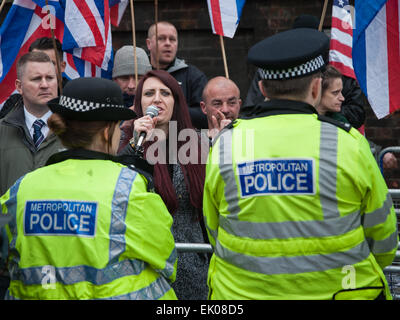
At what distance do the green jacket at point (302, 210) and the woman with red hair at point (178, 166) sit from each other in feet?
3.58

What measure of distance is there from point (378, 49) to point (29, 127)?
2.62 metres

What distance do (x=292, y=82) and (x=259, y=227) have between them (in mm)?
605

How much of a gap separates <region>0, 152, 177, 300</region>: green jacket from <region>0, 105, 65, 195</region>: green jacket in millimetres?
1382

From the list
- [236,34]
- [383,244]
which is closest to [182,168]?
[383,244]

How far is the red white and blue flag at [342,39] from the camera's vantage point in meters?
5.54

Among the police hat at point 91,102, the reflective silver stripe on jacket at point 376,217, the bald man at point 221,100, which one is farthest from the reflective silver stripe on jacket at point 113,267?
the bald man at point 221,100

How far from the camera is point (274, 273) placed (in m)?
2.57

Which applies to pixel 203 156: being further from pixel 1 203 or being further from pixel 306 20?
pixel 306 20

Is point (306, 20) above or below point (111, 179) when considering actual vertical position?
above

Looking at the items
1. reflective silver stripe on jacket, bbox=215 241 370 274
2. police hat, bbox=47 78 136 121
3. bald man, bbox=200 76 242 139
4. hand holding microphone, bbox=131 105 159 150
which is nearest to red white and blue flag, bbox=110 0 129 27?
bald man, bbox=200 76 242 139

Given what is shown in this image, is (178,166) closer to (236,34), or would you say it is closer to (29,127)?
(29,127)

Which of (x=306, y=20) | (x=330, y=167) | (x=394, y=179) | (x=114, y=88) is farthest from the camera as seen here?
(x=394, y=179)

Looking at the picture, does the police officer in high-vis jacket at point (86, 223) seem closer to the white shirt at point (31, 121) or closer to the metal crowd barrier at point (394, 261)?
the metal crowd barrier at point (394, 261)
